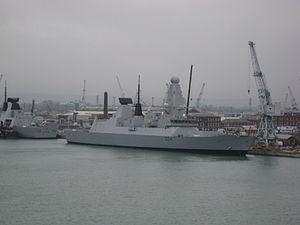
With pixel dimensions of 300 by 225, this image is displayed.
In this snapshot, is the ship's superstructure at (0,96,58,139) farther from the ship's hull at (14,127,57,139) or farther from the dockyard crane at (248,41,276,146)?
the dockyard crane at (248,41,276,146)

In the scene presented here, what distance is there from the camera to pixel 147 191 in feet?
58.6

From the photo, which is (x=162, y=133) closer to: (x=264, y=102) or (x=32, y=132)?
(x=264, y=102)

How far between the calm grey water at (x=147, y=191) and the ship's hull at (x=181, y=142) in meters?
3.27

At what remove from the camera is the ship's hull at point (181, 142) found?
31.5m

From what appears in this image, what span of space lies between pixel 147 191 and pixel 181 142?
1567 cm

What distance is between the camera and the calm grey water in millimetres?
14039

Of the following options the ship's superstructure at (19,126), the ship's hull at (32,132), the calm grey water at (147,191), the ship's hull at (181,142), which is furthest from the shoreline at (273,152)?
the ship's superstructure at (19,126)

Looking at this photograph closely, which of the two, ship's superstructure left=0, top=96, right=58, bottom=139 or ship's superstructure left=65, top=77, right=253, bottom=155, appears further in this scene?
ship's superstructure left=0, top=96, right=58, bottom=139

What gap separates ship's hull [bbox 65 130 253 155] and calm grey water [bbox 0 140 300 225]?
327 cm

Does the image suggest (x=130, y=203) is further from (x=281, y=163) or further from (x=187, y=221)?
(x=281, y=163)

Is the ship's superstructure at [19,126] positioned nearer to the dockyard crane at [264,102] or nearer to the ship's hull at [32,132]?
the ship's hull at [32,132]

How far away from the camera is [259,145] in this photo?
3750 cm

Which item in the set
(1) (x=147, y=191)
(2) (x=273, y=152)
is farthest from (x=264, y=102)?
(1) (x=147, y=191)

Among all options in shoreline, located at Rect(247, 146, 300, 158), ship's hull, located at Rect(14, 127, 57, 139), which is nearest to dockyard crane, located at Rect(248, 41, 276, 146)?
shoreline, located at Rect(247, 146, 300, 158)
